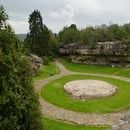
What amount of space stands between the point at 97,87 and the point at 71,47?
143 feet

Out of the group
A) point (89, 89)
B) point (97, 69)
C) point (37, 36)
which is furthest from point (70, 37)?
point (89, 89)

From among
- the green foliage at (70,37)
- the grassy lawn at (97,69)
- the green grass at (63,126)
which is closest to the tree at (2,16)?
the green grass at (63,126)

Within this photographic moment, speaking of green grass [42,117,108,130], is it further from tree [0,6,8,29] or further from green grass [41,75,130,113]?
tree [0,6,8,29]

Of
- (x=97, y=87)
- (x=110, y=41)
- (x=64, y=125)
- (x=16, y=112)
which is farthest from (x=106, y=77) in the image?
(x=16, y=112)

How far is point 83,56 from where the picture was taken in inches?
3541

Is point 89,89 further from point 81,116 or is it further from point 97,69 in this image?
point 97,69

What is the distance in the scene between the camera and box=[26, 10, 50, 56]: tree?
85.6 m

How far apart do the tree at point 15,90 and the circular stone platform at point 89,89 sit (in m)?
30.4

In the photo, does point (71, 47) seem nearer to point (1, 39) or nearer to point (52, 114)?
point (52, 114)

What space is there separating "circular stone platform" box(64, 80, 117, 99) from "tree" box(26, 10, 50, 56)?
3176cm

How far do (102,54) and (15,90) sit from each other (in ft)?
226

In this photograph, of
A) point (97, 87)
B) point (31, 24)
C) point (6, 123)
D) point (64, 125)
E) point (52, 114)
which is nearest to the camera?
point (6, 123)

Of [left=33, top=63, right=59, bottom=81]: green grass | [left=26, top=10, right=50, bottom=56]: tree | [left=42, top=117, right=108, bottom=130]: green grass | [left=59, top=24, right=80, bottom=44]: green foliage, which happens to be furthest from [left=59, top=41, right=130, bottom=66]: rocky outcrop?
[left=42, top=117, right=108, bottom=130]: green grass

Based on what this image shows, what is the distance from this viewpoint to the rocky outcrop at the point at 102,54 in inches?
3209
